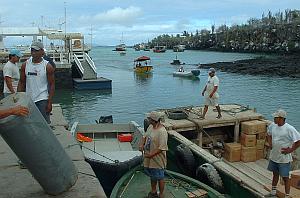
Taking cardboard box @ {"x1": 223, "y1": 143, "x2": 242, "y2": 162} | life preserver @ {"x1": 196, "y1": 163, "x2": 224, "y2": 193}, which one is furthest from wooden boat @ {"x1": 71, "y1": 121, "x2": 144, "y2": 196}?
cardboard box @ {"x1": 223, "y1": 143, "x2": 242, "y2": 162}

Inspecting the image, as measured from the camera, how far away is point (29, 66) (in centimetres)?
640

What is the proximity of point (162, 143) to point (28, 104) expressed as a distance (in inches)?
108

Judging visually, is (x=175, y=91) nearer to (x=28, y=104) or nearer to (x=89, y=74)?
(x=89, y=74)

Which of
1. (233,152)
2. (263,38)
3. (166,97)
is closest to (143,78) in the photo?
(166,97)

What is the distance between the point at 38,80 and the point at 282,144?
4.22 m

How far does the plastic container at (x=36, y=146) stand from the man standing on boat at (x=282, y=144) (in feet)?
12.5

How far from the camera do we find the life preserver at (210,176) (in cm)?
830

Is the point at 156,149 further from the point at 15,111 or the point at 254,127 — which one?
the point at 254,127

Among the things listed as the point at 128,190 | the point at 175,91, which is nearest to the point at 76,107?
the point at 175,91

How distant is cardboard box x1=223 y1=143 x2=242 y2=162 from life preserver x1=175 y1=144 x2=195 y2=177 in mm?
1785

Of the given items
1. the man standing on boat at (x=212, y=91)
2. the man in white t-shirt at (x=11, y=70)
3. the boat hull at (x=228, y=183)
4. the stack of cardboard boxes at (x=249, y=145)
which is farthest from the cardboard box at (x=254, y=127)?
the man in white t-shirt at (x=11, y=70)

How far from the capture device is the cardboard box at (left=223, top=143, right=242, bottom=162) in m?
11.0

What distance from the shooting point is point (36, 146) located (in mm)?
4293

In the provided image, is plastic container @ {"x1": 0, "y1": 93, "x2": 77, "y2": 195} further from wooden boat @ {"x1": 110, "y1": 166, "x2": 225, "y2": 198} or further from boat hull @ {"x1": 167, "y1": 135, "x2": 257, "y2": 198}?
boat hull @ {"x1": 167, "y1": 135, "x2": 257, "y2": 198}
